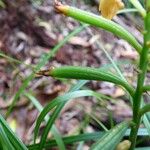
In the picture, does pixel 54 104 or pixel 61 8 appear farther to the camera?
pixel 54 104

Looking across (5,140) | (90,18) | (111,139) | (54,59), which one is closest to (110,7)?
(90,18)

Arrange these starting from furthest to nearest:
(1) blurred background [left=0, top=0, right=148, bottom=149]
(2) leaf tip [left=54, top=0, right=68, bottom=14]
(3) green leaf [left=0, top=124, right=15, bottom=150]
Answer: (1) blurred background [left=0, top=0, right=148, bottom=149] → (3) green leaf [left=0, top=124, right=15, bottom=150] → (2) leaf tip [left=54, top=0, right=68, bottom=14]

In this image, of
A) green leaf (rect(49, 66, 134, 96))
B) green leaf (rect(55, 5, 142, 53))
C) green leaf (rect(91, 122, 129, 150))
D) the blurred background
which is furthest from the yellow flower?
the blurred background

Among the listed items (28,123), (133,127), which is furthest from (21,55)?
(133,127)

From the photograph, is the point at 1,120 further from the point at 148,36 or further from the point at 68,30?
the point at 68,30

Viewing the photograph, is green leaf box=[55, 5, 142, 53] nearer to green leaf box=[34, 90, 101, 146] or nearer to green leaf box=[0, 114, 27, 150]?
green leaf box=[34, 90, 101, 146]

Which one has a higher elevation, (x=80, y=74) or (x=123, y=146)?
(x=80, y=74)

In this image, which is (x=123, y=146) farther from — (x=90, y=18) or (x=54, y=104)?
(x=90, y=18)
